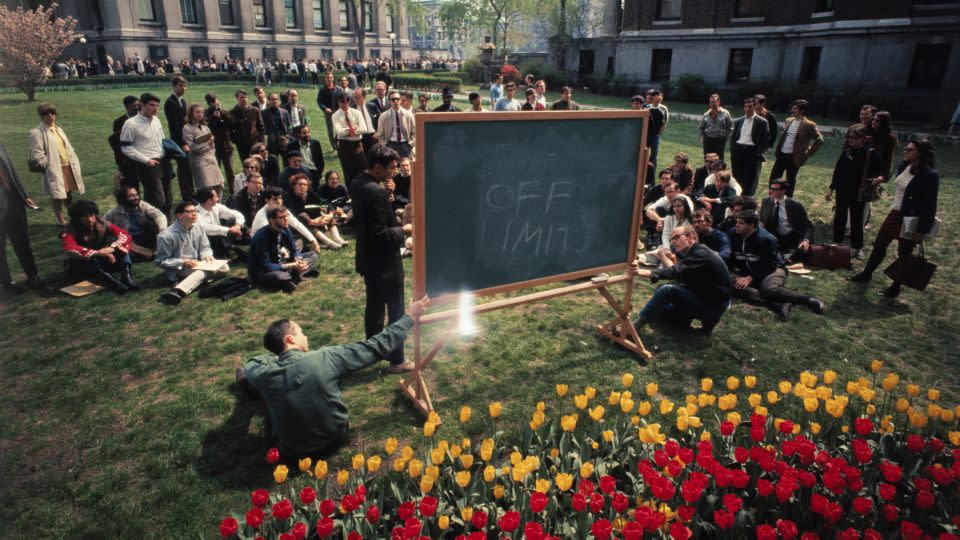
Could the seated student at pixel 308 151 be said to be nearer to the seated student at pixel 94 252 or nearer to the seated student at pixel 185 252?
the seated student at pixel 185 252

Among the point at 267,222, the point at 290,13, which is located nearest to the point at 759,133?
the point at 267,222

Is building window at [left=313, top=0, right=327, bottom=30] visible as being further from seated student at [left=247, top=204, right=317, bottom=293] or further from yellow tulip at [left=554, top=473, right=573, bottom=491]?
yellow tulip at [left=554, top=473, right=573, bottom=491]

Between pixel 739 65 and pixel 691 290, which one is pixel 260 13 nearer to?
pixel 739 65

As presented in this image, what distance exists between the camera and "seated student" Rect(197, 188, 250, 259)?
26.3 feet

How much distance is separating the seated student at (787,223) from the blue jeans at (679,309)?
3.02 metres

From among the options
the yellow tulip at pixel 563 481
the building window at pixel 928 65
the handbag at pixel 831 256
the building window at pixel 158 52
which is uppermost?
the building window at pixel 158 52

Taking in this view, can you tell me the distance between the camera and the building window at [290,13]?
51619 mm

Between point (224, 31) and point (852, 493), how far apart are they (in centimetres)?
5496

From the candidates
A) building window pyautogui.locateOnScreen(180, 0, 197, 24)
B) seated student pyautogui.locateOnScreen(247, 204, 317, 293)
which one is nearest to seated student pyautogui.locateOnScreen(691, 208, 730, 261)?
seated student pyautogui.locateOnScreen(247, 204, 317, 293)

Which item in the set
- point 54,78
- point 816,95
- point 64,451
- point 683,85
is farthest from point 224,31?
point 64,451

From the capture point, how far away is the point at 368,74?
39438mm

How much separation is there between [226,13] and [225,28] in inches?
67.9

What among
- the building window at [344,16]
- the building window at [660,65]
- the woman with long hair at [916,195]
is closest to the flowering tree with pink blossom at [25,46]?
the woman with long hair at [916,195]

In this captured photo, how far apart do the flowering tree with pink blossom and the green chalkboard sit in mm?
25619
